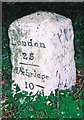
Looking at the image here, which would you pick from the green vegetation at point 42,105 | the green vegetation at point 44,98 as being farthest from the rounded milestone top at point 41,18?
the green vegetation at point 42,105

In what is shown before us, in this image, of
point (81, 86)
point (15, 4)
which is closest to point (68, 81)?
point (81, 86)

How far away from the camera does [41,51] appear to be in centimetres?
705

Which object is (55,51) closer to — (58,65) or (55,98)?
(58,65)

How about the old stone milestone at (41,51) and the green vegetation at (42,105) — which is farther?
the green vegetation at (42,105)

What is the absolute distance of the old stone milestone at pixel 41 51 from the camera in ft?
23.0

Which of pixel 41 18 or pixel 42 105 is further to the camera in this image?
pixel 42 105

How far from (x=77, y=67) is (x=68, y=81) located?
271 mm

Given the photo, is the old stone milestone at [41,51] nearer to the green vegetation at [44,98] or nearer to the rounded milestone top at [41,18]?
the rounded milestone top at [41,18]

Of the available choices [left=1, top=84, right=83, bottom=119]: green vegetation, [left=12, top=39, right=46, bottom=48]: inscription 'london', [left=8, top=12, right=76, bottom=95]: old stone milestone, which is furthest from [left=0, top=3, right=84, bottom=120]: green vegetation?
[left=12, top=39, right=46, bottom=48]: inscription 'london'

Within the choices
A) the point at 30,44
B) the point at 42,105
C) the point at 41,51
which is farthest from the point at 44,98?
the point at 30,44

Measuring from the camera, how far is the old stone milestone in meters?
7.01

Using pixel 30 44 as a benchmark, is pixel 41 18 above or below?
above

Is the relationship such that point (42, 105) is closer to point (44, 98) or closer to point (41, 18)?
point (44, 98)

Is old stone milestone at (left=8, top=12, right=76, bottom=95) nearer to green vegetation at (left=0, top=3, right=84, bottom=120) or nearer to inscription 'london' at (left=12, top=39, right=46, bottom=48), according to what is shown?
inscription 'london' at (left=12, top=39, right=46, bottom=48)
